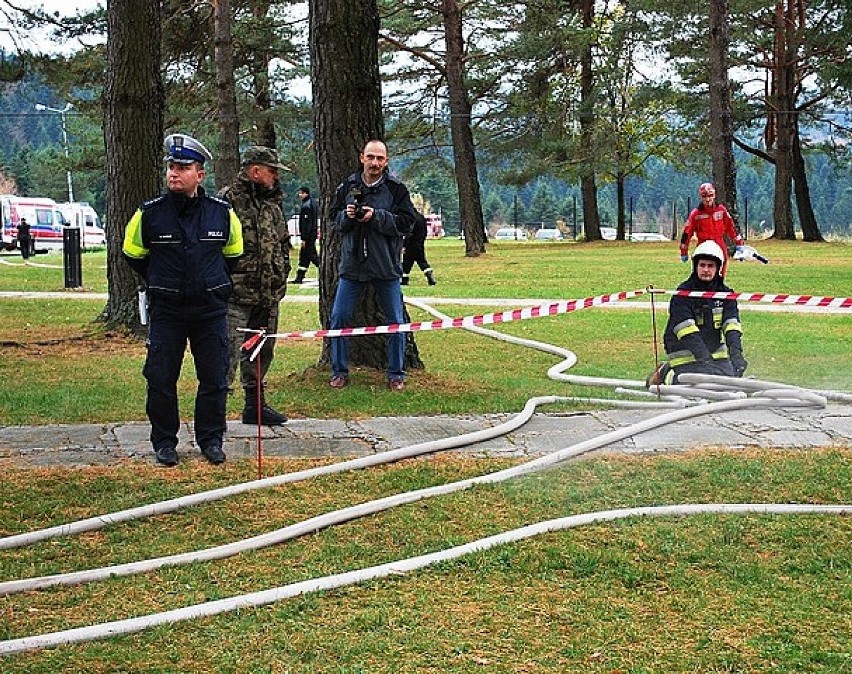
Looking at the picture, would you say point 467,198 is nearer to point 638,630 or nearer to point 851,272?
point 851,272

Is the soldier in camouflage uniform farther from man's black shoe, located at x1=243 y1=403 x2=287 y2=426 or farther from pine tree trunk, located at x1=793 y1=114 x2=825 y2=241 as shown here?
pine tree trunk, located at x1=793 y1=114 x2=825 y2=241

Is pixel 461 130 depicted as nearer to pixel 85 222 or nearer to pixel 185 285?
pixel 185 285

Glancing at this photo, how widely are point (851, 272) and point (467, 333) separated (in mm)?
11224

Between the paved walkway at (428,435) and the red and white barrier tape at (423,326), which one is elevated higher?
the red and white barrier tape at (423,326)

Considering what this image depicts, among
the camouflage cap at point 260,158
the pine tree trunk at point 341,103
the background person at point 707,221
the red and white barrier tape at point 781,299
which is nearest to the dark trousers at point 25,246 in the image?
the background person at point 707,221

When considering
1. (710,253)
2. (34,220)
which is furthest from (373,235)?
(34,220)

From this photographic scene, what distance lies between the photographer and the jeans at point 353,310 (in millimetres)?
8906

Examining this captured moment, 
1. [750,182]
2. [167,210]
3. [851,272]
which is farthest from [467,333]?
[750,182]

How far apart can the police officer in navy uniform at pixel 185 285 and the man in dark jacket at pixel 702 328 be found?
147 inches

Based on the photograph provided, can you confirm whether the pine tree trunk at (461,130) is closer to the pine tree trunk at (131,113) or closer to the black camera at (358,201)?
the pine tree trunk at (131,113)

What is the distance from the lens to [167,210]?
671cm

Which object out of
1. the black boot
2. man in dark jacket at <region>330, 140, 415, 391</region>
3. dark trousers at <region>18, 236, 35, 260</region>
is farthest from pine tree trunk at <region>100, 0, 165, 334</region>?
dark trousers at <region>18, 236, 35, 260</region>

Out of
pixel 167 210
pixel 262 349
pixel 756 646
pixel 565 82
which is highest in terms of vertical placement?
pixel 565 82

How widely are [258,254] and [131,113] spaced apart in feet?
20.9
